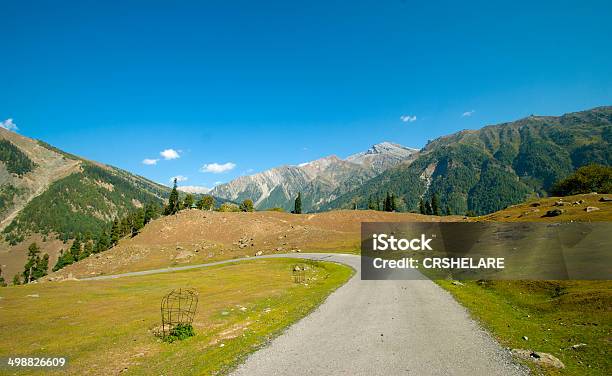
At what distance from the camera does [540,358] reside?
12.9 m

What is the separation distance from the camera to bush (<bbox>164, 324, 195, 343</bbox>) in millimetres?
18953

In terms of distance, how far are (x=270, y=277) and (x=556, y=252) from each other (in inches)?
1467

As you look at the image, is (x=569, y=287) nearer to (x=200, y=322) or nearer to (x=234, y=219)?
(x=200, y=322)

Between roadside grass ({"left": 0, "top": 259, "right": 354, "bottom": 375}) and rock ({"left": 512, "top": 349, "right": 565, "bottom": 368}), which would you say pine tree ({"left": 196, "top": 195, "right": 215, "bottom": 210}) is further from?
rock ({"left": 512, "top": 349, "right": 565, "bottom": 368})

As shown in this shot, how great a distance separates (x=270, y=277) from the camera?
47594 mm

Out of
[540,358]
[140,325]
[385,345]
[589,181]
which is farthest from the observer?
[589,181]

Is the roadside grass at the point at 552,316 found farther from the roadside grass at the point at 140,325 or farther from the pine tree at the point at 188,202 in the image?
the pine tree at the point at 188,202

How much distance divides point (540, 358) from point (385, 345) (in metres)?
6.24

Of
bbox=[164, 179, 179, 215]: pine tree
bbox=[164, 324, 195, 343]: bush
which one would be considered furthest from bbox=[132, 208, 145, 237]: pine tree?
bbox=[164, 324, 195, 343]: bush

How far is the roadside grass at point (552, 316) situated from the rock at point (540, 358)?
311mm

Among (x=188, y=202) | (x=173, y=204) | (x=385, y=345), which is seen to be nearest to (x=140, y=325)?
(x=385, y=345)

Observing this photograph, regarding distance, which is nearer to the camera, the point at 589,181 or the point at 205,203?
the point at 589,181

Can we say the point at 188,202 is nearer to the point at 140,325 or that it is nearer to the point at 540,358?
the point at 140,325

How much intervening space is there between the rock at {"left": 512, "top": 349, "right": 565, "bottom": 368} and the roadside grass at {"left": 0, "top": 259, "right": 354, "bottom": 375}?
11856mm
